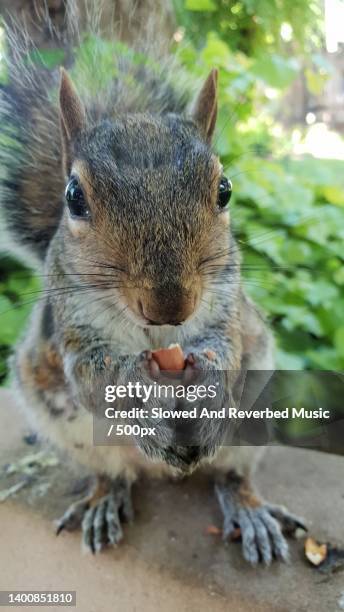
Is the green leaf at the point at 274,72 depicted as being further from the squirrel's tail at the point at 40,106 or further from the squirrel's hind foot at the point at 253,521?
the squirrel's hind foot at the point at 253,521

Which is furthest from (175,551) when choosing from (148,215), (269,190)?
(269,190)

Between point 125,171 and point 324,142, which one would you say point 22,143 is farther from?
point 324,142

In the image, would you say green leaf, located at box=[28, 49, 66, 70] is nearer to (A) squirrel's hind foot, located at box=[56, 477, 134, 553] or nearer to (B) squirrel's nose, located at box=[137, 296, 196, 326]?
(B) squirrel's nose, located at box=[137, 296, 196, 326]

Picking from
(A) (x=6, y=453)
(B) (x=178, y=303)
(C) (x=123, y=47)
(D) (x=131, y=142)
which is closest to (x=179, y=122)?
(D) (x=131, y=142)

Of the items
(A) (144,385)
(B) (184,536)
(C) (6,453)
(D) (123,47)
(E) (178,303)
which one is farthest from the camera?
(C) (6,453)

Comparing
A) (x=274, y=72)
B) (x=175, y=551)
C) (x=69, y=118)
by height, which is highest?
(x=274, y=72)

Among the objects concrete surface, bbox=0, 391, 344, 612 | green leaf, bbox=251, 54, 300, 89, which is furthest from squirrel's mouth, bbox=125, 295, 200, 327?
green leaf, bbox=251, 54, 300, 89

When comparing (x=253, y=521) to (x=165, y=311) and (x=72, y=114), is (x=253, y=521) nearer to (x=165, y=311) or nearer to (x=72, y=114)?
(x=165, y=311)
